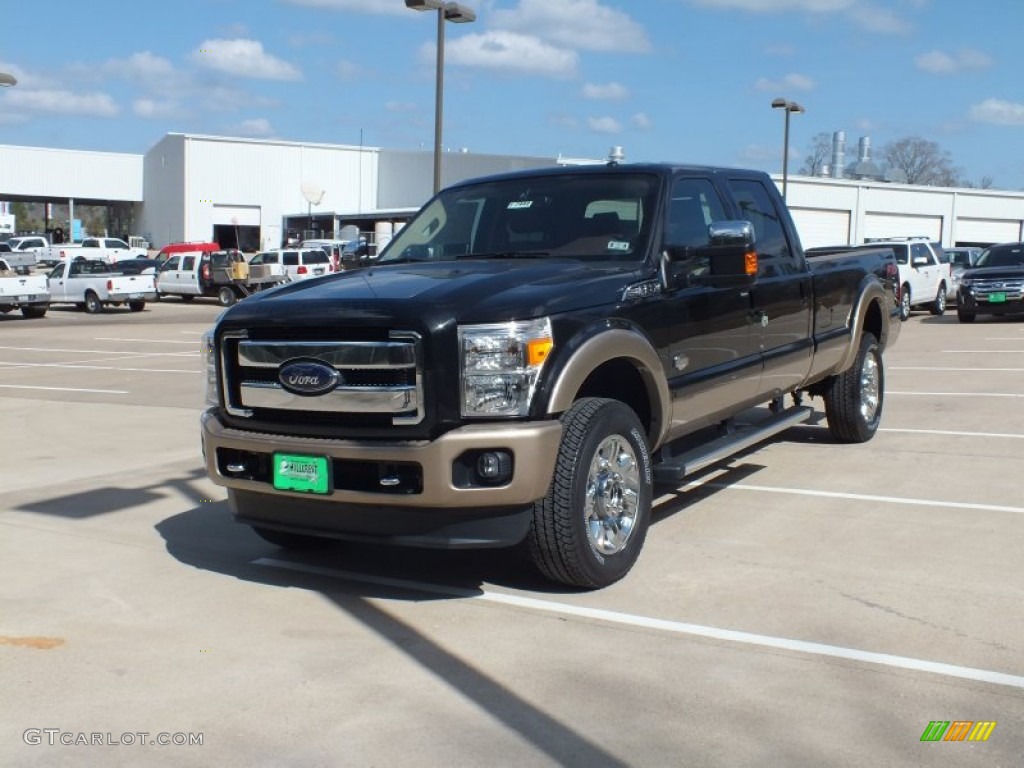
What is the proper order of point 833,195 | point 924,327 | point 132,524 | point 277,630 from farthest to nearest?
point 833,195, point 924,327, point 132,524, point 277,630

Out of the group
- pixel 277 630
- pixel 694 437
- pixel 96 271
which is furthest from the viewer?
pixel 96 271

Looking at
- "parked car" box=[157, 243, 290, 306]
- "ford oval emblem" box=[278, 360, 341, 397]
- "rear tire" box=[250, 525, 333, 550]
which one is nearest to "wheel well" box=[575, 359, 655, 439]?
"ford oval emblem" box=[278, 360, 341, 397]

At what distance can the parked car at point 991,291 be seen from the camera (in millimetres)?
23797

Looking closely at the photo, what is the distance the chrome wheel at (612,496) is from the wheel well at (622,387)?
34 cm

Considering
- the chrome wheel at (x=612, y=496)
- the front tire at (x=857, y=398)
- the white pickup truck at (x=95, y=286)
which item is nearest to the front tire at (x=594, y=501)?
the chrome wheel at (x=612, y=496)

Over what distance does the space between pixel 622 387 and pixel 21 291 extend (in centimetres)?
2862

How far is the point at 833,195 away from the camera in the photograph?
56.5m

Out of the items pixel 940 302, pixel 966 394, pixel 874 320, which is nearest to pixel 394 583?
pixel 874 320

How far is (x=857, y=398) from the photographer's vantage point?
9047mm

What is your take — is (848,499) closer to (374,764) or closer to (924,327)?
(374,764)

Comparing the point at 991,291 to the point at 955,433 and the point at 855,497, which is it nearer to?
the point at 955,433

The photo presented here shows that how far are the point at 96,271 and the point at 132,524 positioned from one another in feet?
98.9

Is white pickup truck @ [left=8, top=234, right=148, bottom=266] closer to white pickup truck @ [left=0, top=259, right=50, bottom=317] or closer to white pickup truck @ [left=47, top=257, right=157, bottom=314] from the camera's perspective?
white pickup truck @ [left=47, top=257, right=157, bottom=314]

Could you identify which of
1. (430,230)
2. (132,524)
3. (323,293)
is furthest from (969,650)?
(132,524)
